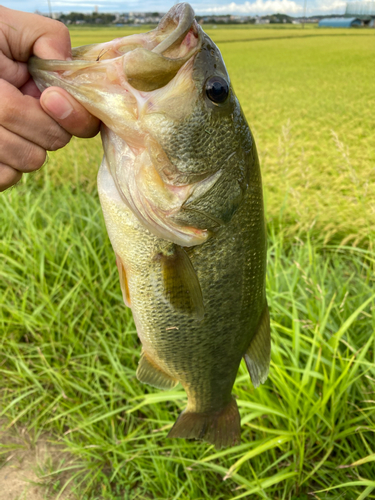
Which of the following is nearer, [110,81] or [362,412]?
[110,81]

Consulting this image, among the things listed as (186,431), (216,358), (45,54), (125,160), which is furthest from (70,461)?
(45,54)

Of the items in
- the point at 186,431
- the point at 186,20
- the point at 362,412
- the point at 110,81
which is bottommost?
the point at 362,412

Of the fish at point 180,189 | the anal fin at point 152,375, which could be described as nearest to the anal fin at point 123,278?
the fish at point 180,189

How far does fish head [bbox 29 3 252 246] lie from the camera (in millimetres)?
862

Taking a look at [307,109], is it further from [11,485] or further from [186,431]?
[11,485]

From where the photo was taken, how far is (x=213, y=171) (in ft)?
3.13

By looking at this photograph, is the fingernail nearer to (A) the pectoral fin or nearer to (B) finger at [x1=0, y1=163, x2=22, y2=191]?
(B) finger at [x1=0, y1=163, x2=22, y2=191]

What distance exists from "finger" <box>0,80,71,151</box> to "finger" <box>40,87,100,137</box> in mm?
48

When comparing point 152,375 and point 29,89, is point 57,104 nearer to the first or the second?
point 29,89

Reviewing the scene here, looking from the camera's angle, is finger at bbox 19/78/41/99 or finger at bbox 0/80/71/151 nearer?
finger at bbox 0/80/71/151

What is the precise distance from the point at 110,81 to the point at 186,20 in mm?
197

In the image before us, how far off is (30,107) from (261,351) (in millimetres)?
916

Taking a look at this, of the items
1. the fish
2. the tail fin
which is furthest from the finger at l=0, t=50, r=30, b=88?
the tail fin

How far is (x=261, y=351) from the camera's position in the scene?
4.03 feet
